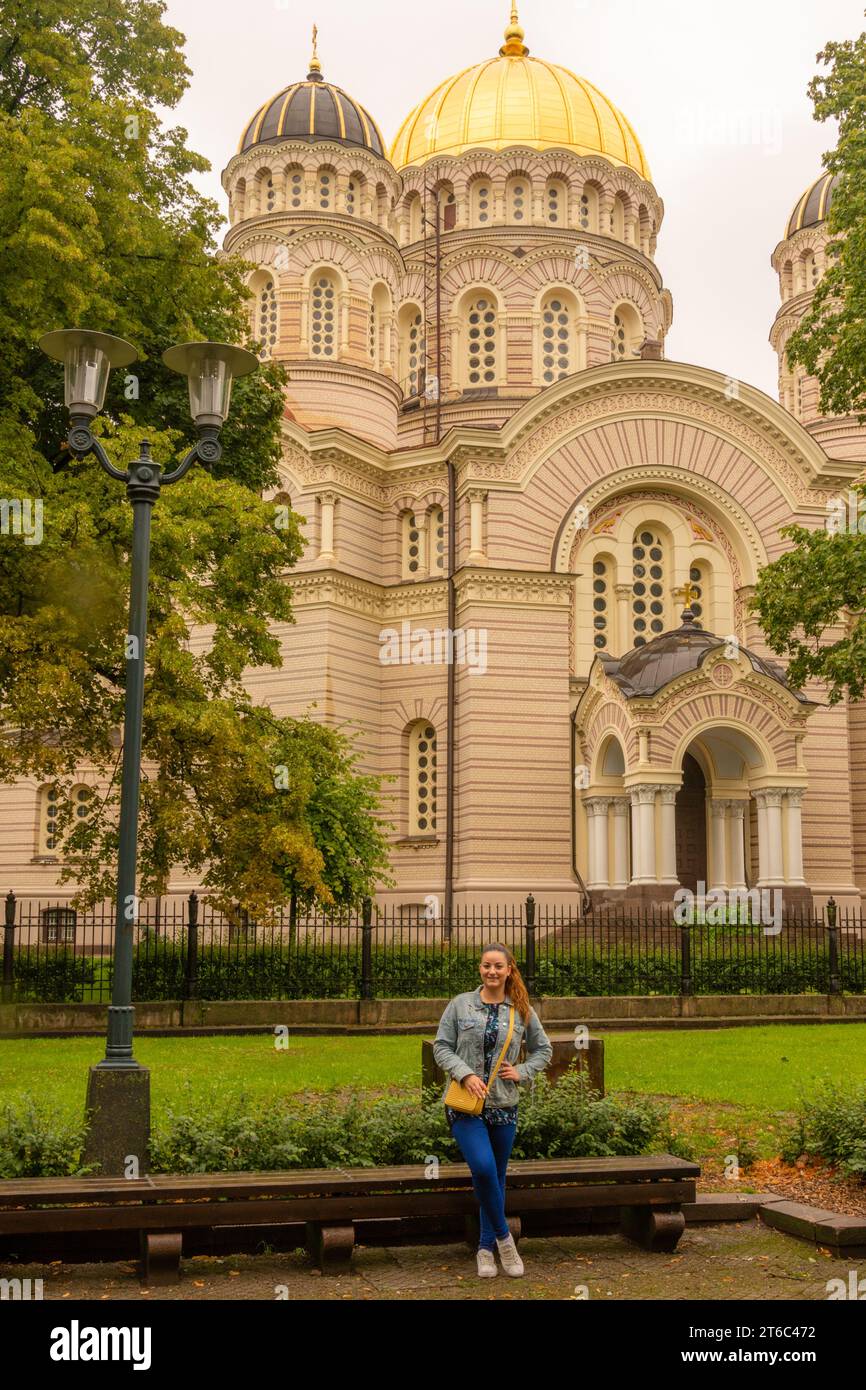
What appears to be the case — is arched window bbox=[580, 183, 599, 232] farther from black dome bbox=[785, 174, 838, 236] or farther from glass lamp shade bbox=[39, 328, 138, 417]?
glass lamp shade bbox=[39, 328, 138, 417]

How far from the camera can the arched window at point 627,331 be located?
39312mm

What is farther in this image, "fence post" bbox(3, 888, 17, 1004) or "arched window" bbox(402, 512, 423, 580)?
"arched window" bbox(402, 512, 423, 580)

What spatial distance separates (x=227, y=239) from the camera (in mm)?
37969

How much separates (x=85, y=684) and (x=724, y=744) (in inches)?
644

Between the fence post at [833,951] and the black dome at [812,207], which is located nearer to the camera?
the fence post at [833,951]

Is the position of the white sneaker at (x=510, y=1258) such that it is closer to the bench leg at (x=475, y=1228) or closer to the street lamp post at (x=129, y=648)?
the bench leg at (x=475, y=1228)

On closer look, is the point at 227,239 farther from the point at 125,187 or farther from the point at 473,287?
the point at 125,187

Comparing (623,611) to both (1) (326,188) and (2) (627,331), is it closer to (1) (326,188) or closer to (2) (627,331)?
(2) (627,331)

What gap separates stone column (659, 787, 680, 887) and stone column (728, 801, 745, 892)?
2204 millimetres

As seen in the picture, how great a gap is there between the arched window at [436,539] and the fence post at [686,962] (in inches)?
531

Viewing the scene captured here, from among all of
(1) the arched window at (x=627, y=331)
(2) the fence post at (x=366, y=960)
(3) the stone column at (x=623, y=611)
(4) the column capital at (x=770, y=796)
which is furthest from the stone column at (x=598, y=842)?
(1) the arched window at (x=627, y=331)

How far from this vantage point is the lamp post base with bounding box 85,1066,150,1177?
8.32 m

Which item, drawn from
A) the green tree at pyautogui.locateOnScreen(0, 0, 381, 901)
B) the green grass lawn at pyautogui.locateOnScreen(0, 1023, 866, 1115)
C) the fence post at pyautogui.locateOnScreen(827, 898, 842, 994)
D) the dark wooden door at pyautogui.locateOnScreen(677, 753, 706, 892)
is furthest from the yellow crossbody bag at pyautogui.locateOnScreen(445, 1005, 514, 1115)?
the dark wooden door at pyautogui.locateOnScreen(677, 753, 706, 892)

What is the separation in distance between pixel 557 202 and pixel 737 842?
19696 mm
